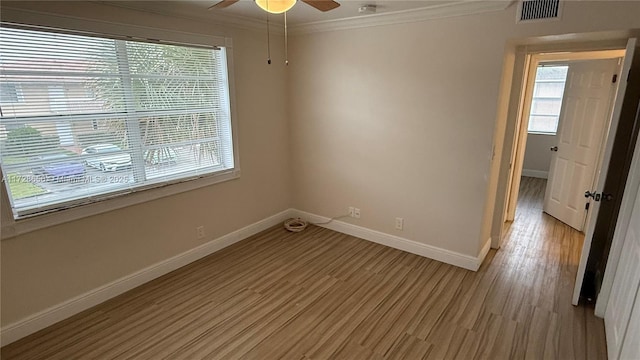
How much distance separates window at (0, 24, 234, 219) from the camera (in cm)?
219

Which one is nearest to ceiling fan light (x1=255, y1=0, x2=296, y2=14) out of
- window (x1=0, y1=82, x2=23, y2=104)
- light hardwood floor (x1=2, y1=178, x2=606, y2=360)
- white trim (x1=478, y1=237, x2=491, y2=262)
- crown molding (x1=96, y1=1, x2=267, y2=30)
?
crown molding (x1=96, y1=1, x2=267, y2=30)

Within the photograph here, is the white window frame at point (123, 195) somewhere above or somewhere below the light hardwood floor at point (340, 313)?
above

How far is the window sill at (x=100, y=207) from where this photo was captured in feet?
7.30

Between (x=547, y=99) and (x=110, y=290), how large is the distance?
7.59 m

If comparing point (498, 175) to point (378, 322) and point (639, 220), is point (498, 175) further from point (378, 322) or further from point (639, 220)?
point (378, 322)

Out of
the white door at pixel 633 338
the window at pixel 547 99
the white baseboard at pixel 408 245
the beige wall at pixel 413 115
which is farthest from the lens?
the window at pixel 547 99

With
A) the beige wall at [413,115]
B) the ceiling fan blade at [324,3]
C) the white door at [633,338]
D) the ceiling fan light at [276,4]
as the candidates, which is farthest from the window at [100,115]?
the white door at [633,338]

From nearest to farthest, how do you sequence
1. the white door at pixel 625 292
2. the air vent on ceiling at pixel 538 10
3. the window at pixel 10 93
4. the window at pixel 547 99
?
the white door at pixel 625 292 < the window at pixel 10 93 < the air vent on ceiling at pixel 538 10 < the window at pixel 547 99

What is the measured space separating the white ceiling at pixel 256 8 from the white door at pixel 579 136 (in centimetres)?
224

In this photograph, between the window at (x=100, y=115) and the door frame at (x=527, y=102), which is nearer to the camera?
the window at (x=100, y=115)

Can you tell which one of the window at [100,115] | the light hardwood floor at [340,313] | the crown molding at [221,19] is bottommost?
the light hardwood floor at [340,313]

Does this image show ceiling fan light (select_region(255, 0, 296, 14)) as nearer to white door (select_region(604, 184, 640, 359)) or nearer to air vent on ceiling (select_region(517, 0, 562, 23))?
air vent on ceiling (select_region(517, 0, 562, 23))

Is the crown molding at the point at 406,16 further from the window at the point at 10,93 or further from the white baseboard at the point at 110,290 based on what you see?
the window at the point at 10,93

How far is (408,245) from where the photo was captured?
3.56 metres
